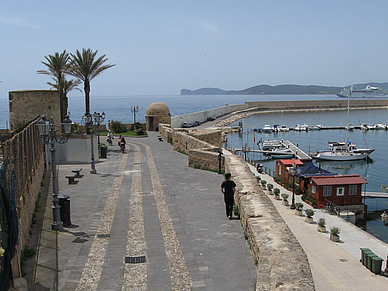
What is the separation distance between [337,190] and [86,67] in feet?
65.3

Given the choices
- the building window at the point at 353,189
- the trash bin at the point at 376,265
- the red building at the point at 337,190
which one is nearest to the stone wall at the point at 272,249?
the trash bin at the point at 376,265

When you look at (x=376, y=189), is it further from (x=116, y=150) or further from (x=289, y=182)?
(x=116, y=150)

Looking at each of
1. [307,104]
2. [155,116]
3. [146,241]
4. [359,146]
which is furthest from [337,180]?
[307,104]

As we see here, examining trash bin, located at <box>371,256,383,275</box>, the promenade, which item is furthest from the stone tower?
trash bin, located at <box>371,256,383,275</box>

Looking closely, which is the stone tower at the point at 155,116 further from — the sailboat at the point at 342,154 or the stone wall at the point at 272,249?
the stone wall at the point at 272,249

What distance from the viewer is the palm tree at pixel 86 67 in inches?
1147

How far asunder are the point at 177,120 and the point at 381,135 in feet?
143

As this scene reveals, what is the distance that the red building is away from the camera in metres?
24.3

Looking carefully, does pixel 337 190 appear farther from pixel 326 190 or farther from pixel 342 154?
pixel 342 154

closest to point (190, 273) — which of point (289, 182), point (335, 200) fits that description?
point (335, 200)

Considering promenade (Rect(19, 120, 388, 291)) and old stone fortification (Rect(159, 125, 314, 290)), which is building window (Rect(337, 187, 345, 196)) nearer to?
promenade (Rect(19, 120, 388, 291))

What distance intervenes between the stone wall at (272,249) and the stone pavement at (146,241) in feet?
2.16

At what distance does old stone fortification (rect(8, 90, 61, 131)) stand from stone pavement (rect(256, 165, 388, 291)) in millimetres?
14515

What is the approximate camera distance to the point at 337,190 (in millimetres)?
24844
